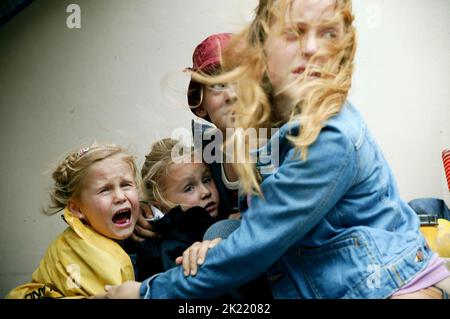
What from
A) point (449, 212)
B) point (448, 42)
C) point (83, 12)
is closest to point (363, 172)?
point (449, 212)

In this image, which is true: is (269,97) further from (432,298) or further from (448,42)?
(448,42)

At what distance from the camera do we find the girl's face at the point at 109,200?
127 centimetres

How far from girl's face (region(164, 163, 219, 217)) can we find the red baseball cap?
7.6 inches

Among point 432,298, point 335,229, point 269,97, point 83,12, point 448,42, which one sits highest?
point 83,12

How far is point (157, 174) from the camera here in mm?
1408

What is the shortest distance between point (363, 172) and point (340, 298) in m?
0.22

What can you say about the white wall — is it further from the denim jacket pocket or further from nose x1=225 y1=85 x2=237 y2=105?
the denim jacket pocket

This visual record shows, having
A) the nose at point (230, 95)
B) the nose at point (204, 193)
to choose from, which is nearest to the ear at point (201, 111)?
the nose at point (230, 95)

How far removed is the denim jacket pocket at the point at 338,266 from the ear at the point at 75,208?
623mm

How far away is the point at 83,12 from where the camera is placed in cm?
162

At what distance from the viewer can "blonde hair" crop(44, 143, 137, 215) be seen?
132 centimetres

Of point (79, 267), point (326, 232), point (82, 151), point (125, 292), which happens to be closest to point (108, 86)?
point (82, 151)

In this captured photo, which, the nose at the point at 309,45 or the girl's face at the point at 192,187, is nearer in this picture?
the nose at the point at 309,45

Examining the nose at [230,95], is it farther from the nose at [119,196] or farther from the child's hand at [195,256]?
the child's hand at [195,256]
